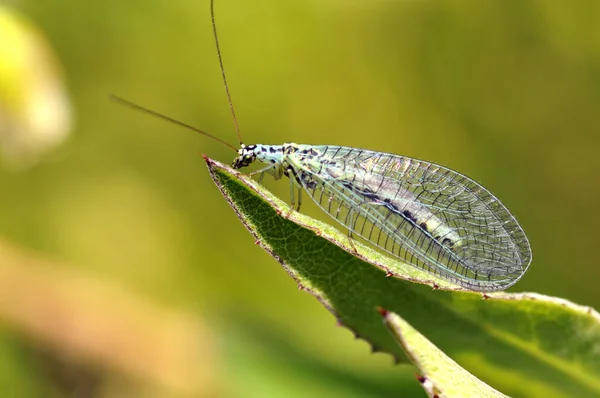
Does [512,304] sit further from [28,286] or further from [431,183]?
[28,286]

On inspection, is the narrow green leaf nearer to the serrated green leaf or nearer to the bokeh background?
the serrated green leaf

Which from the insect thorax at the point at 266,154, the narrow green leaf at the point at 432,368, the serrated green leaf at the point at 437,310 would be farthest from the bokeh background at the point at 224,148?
the narrow green leaf at the point at 432,368

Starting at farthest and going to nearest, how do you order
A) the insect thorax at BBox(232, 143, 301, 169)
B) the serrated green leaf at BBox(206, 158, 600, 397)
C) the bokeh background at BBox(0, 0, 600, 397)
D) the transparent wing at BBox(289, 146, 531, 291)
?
the bokeh background at BBox(0, 0, 600, 397) → the insect thorax at BBox(232, 143, 301, 169) → the transparent wing at BBox(289, 146, 531, 291) → the serrated green leaf at BBox(206, 158, 600, 397)

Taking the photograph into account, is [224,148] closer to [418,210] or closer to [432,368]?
[418,210]

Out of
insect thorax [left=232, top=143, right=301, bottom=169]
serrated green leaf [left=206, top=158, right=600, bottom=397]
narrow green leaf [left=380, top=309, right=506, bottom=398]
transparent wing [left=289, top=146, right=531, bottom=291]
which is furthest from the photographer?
insect thorax [left=232, top=143, right=301, bottom=169]

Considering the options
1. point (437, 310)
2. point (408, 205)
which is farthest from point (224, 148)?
point (437, 310)

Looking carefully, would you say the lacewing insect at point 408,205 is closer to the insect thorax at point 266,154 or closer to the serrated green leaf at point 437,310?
the insect thorax at point 266,154

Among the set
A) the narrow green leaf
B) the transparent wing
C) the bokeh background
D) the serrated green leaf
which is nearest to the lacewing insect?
the transparent wing
